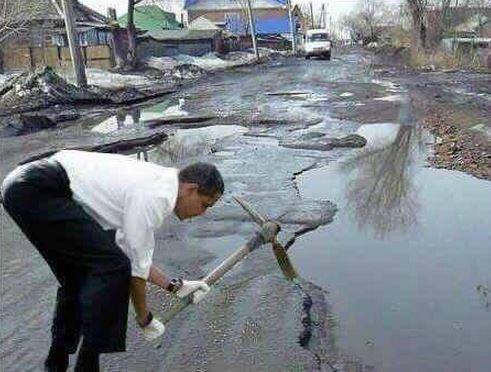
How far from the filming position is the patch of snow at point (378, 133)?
9.92 meters

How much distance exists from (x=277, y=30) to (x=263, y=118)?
66529mm

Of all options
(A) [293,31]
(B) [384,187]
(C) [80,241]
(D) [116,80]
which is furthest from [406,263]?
(A) [293,31]

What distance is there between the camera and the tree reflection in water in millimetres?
5875

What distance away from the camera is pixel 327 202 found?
6.47 metres

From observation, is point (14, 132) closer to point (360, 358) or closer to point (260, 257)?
point (260, 257)

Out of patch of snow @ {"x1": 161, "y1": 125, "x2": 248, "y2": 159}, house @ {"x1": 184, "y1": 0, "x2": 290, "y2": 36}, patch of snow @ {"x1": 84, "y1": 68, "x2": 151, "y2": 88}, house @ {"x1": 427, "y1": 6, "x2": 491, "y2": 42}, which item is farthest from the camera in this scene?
house @ {"x1": 184, "y1": 0, "x2": 290, "y2": 36}

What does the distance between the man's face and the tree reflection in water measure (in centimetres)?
319

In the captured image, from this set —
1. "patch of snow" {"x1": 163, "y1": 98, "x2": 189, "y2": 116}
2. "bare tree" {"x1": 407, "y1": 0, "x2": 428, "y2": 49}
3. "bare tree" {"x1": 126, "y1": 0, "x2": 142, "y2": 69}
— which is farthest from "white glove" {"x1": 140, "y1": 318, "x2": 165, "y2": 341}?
"bare tree" {"x1": 407, "y1": 0, "x2": 428, "y2": 49}

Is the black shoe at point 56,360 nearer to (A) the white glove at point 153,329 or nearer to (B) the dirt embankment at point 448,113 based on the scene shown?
(A) the white glove at point 153,329

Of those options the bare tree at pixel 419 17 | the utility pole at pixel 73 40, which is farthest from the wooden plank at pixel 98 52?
the bare tree at pixel 419 17

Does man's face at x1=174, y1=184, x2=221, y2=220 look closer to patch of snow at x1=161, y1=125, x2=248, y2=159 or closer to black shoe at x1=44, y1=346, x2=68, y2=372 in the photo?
black shoe at x1=44, y1=346, x2=68, y2=372

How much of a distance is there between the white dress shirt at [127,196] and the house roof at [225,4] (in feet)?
253

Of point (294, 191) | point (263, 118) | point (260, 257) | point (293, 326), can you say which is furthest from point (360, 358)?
point (263, 118)

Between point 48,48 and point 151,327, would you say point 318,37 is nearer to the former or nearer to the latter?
point 48,48
